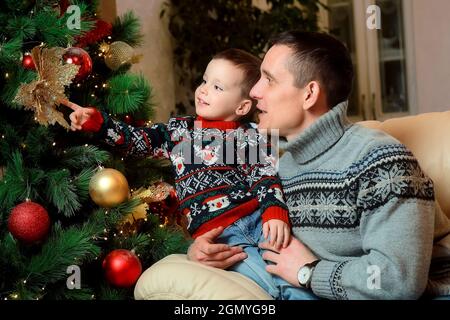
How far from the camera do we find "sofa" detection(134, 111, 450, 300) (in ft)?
4.44

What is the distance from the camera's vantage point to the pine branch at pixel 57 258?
1.50 meters

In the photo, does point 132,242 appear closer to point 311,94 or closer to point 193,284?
point 193,284

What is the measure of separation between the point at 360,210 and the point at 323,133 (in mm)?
201

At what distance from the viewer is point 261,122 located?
1.54 meters

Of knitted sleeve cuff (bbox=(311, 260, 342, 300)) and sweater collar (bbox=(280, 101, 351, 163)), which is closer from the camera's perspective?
knitted sleeve cuff (bbox=(311, 260, 342, 300))

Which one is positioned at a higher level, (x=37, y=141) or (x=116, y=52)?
(x=116, y=52)

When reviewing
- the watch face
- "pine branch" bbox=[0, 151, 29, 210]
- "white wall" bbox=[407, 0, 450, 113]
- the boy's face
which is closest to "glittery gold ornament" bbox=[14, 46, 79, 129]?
"pine branch" bbox=[0, 151, 29, 210]

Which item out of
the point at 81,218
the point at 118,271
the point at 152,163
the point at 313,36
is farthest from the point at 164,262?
the point at 313,36

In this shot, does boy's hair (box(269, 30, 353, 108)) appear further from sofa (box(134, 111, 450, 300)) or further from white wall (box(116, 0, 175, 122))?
white wall (box(116, 0, 175, 122))

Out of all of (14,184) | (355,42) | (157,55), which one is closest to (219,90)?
(14,184)

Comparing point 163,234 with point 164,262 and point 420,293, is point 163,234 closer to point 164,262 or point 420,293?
point 164,262

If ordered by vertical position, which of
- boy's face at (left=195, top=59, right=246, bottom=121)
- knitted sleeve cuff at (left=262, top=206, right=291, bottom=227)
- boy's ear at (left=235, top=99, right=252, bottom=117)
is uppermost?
boy's face at (left=195, top=59, right=246, bottom=121)

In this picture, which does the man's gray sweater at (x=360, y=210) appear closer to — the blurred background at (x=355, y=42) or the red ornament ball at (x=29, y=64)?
the red ornament ball at (x=29, y=64)

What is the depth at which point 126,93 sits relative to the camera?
5.62 feet
